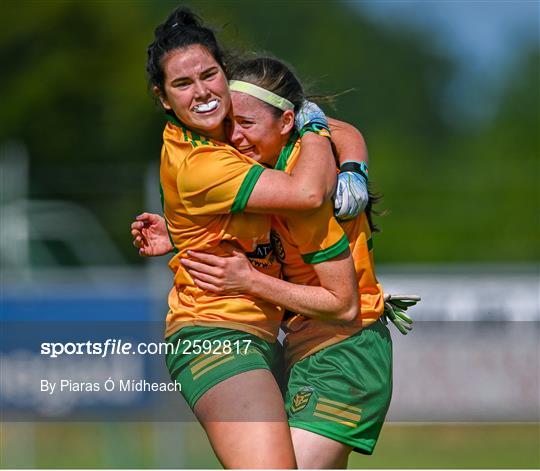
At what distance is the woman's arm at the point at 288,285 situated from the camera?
13.0 feet

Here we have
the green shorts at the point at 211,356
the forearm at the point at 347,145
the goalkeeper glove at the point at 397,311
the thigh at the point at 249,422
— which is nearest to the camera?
the thigh at the point at 249,422

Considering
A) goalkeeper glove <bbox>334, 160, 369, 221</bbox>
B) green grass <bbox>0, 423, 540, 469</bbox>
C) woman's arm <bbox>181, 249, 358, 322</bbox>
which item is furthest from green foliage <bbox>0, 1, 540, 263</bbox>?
green grass <bbox>0, 423, 540, 469</bbox>

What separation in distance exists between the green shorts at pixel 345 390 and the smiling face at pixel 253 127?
0.77 metres

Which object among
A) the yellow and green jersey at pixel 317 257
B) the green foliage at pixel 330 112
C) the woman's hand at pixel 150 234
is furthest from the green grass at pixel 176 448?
the yellow and green jersey at pixel 317 257

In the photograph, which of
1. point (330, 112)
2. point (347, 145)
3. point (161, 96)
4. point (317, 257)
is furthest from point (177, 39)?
point (330, 112)

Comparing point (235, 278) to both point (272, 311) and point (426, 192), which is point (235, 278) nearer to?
point (272, 311)

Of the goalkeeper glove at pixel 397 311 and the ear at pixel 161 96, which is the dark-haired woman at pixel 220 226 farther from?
the goalkeeper glove at pixel 397 311

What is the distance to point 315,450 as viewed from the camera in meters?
4.00

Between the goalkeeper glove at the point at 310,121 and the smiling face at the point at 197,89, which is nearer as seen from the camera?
the smiling face at the point at 197,89

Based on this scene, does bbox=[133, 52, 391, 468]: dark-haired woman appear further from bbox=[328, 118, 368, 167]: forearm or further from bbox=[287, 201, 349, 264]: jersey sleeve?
bbox=[328, 118, 368, 167]: forearm

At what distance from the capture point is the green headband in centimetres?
401

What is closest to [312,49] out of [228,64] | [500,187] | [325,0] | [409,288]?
[325,0]

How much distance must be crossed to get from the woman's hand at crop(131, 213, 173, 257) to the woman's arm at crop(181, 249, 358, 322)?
53 cm

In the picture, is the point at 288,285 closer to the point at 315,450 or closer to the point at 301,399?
the point at 301,399
